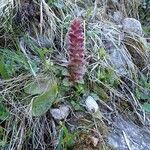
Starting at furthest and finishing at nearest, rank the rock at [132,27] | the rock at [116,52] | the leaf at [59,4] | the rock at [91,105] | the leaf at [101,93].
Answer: the rock at [132,27], the leaf at [59,4], the rock at [116,52], the leaf at [101,93], the rock at [91,105]

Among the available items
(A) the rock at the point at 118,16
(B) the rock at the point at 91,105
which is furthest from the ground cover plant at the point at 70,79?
(A) the rock at the point at 118,16

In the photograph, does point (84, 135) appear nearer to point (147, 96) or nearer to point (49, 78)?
point (49, 78)

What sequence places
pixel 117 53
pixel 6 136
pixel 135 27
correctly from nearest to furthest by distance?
1. pixel 6 136
2. pixel 117 53
3. pixel 135 27

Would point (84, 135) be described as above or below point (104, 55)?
below

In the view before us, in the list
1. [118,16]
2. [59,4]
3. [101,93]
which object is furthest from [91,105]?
[118,16]

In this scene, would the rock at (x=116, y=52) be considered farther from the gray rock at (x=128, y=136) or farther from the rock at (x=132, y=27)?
the gray rock at (x=128, y=136)

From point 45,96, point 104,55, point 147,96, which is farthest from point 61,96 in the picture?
point 147,96

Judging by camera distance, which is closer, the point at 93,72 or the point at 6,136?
the point at 6,136

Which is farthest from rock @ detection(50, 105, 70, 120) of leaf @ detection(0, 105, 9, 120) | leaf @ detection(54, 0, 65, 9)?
leaf @ detection(54, 0, 65, 9)
